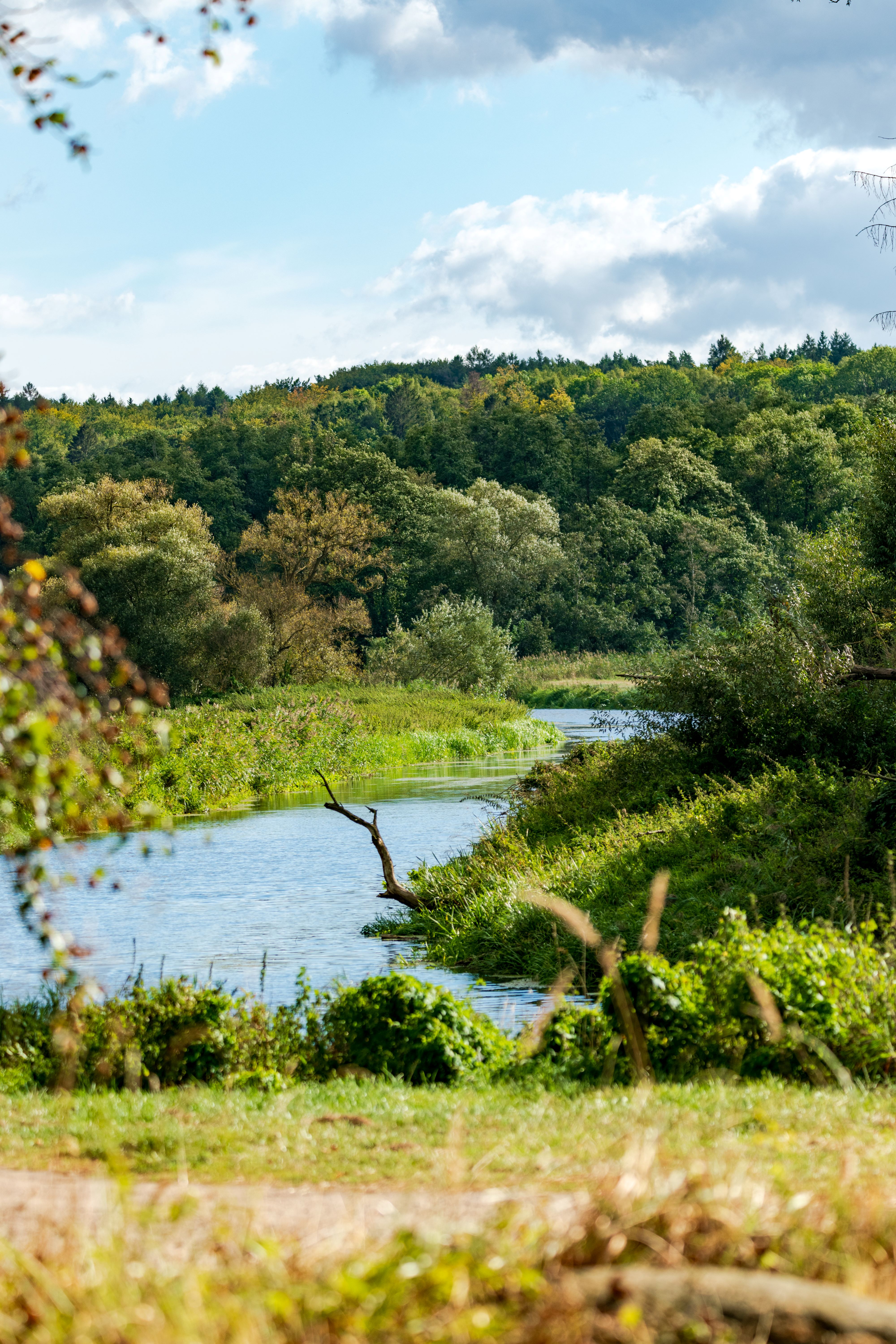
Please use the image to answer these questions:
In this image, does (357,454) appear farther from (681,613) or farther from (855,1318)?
(855,1318)

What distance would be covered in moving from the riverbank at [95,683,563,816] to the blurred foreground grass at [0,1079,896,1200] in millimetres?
15518

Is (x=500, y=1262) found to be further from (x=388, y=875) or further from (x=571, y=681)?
(x=571, y=681)

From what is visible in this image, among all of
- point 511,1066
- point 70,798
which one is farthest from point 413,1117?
point 70,798

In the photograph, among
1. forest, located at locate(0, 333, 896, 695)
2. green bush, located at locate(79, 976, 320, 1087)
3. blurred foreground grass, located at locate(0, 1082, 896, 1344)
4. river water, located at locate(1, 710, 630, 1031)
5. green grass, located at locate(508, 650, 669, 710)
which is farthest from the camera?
green grass, located at locate(508, 650, 669, 710)

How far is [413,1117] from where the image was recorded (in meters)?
6.38

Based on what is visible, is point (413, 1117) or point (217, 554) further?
point (217, 554)

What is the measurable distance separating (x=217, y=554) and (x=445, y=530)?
58.9 ft

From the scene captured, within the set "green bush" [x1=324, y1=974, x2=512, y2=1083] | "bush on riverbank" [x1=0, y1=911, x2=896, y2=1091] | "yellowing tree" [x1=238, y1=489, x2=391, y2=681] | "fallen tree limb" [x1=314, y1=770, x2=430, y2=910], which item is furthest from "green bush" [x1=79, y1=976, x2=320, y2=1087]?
"yellowing tree" [x1=238, y1=489, x2=391, y2=681]

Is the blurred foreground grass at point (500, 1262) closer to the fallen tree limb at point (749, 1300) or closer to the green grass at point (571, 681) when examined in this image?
the fallen tree limb at point (749, 1300)

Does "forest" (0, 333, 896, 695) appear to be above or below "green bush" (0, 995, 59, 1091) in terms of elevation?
above

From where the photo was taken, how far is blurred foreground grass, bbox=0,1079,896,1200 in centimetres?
430

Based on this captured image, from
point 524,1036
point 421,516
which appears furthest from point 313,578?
point 524,1036

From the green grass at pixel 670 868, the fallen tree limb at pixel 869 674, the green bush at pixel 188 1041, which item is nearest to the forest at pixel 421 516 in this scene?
the fallen tree limb at pixel 869 674

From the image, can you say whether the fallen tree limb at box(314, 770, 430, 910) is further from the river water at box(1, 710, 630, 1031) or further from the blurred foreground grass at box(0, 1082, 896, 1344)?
the blurred foreground grass at box(0, 1082, 896, 1344)
